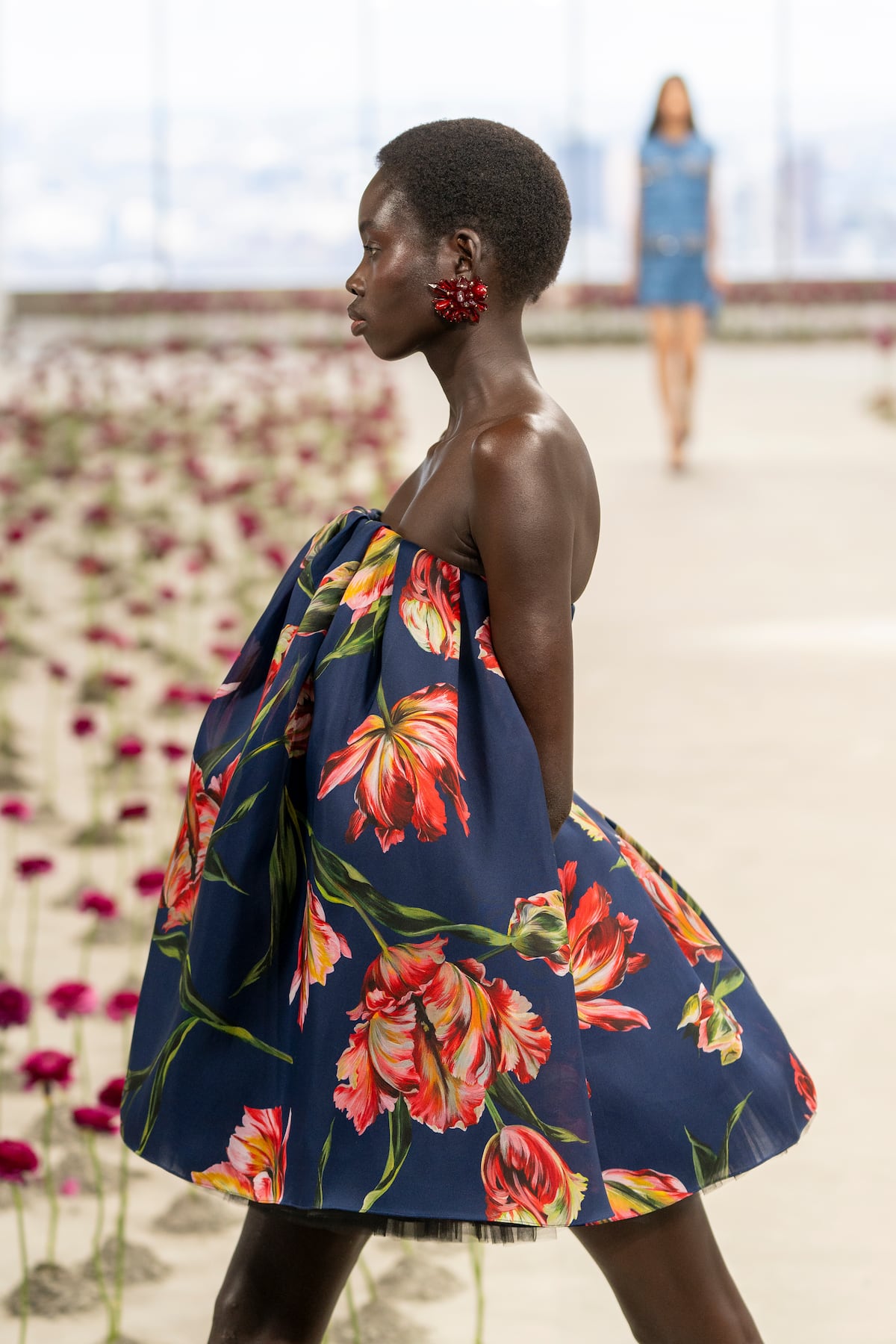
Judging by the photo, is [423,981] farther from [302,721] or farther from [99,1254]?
[99,1254]

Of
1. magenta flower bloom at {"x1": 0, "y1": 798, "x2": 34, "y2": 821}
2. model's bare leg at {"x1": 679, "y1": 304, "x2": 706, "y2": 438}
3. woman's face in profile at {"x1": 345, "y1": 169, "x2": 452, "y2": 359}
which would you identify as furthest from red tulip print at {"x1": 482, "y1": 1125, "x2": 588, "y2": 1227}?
model's bare leg at {"x1": 679, "y1": 304, "x2": 706, "y2": 438}

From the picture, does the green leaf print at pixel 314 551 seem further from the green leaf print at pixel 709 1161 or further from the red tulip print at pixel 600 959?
the green leaf print at pixel 709 1161

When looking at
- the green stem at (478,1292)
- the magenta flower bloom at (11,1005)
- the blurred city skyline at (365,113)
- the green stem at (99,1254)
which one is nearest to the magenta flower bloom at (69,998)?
the magenta flower bloom at (11,1005)

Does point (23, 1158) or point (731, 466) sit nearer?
point (23, 1158)

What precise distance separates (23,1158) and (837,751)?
3.18 metres

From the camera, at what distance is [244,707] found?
150cm

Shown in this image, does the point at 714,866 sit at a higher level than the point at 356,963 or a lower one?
lower

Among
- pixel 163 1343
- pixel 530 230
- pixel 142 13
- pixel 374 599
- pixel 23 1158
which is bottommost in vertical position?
pixel 163 1343

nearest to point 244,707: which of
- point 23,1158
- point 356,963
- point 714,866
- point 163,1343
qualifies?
point 356,963

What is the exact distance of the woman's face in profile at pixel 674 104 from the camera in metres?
8.03

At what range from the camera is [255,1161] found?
52.9 inches

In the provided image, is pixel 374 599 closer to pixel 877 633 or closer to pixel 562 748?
pixel 562 748

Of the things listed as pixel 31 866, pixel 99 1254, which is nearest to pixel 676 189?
pixel 31 866

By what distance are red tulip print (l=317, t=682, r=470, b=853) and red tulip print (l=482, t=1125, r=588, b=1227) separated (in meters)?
0.23
